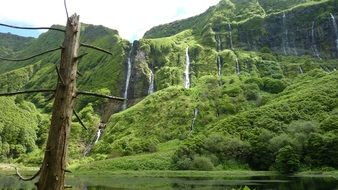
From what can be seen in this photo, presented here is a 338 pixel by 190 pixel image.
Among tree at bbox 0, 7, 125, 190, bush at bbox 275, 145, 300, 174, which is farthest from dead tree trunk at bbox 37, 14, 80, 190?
bush at bbox 275, 145, 300, 174

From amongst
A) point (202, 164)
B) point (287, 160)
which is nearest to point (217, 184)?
point (287, 160)

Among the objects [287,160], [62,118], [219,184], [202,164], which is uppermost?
[62,118]

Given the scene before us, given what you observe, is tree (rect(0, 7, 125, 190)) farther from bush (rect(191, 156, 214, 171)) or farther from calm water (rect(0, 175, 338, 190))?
bush (rect(191, 156, 214, 171))

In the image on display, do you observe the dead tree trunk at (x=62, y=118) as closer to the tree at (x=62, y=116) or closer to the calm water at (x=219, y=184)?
the tree at (x=62, y=116)

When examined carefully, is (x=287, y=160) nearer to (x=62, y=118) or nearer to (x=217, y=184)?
(x=217, y=184)

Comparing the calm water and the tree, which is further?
the calm water

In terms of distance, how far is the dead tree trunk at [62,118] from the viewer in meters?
12.1

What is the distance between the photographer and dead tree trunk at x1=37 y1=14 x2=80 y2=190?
12.1 m

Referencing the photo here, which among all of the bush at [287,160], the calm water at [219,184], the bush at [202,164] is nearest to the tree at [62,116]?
the calm water at [219,184]

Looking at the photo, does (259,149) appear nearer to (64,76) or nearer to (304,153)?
(304,153)

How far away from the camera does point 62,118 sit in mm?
12383

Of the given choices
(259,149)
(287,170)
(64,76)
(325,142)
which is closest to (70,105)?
(64,76)

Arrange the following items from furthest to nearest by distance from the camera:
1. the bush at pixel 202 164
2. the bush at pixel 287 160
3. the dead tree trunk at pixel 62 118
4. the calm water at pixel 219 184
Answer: the bush at pixel 202 164 < the bush at pixel 287 160 < the calm water at pixel 219 184 < the dead tree trunk at pixel 62 118

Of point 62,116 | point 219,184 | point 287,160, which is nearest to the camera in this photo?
point 62,116
